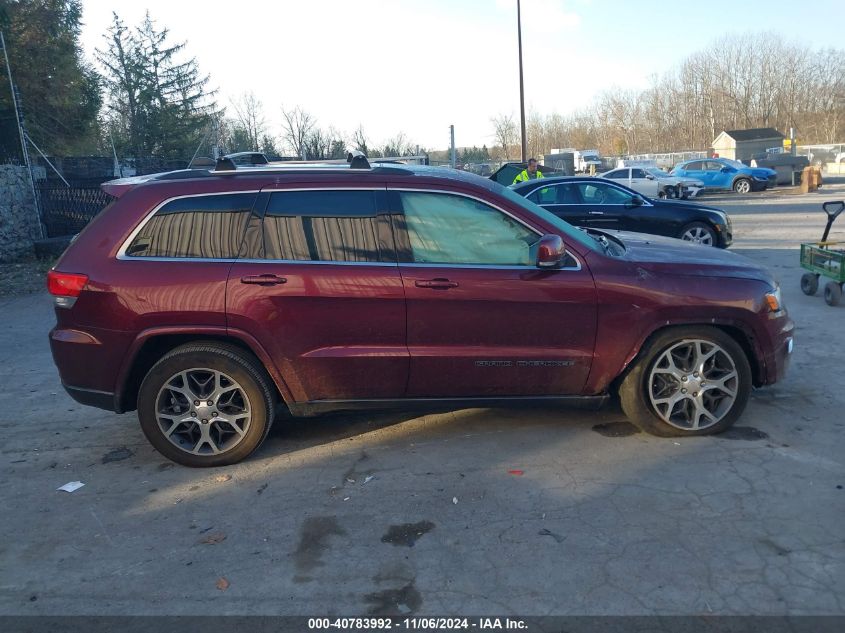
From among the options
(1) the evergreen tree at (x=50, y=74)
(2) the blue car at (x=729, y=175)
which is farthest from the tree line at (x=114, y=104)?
(2) the blue car at (x=729, y=175)

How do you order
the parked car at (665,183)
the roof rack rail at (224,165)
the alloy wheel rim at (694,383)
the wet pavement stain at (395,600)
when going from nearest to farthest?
1. the wet pavement stain at (395,600)
2. the alloy wheel rim at (694,383)
3. the roof rack rail at (224,165)
4. the parked car at (665,183)

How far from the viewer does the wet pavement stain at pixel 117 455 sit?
15.7ft

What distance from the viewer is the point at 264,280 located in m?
4.35

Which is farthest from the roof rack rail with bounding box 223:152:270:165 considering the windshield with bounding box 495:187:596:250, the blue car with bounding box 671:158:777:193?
the blue car with bounding box 671:158:777:193

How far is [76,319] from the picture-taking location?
4418 mm

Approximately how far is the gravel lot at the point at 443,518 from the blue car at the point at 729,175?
93.8 ft

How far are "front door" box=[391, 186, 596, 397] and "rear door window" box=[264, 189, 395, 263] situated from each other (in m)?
0.14

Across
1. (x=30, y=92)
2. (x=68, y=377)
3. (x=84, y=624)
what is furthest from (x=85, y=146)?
(x=84, y=624)

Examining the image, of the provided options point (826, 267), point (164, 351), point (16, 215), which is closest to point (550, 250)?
point (164, 351)

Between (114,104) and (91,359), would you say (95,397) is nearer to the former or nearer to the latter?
(91,359)

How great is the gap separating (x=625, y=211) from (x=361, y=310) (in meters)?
8.54

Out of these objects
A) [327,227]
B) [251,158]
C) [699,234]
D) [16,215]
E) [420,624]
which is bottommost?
[420,624]

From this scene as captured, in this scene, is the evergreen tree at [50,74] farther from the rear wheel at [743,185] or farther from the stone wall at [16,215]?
the rear wheel at [743,185]

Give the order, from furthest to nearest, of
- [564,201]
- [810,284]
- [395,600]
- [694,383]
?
[564,201] < [810,284] < [694,383] < [395,600]
